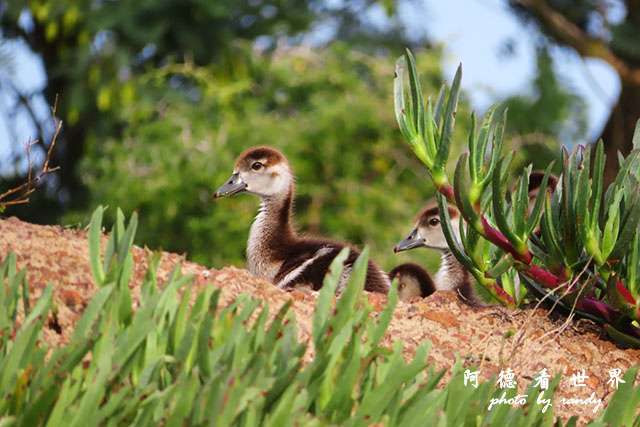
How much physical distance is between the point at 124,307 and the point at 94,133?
45.4 ft

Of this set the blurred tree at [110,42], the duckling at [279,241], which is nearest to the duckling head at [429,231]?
the duckling at [279,241]

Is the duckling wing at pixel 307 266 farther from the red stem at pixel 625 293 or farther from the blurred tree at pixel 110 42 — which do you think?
the blurred tree at pixel 110 42

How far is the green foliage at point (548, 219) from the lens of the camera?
149 inches

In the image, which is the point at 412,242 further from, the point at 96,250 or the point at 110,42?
the point at 110,42

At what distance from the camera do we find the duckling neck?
225 inches

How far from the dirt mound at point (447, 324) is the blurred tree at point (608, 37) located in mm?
10882

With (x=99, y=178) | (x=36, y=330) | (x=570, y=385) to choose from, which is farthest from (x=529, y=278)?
(x=99, y=178)

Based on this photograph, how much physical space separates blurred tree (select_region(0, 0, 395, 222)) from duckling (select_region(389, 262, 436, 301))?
30.4ft

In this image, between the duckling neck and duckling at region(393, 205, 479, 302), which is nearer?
the duckling neck

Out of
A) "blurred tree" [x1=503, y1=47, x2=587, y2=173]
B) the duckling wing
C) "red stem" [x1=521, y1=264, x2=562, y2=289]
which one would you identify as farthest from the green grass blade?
"blurred tree" [x1=503, y1=47, x2=587, y2=173]

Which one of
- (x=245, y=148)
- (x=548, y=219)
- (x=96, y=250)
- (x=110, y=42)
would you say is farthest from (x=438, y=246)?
(x=110, y=42)

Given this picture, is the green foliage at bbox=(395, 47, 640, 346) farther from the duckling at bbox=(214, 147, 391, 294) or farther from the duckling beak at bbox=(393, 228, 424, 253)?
the duckling beak at bbox=(393, 228, 424, 253)

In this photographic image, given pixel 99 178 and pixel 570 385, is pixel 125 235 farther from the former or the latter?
pixel 99 178

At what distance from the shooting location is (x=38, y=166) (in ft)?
44.0
